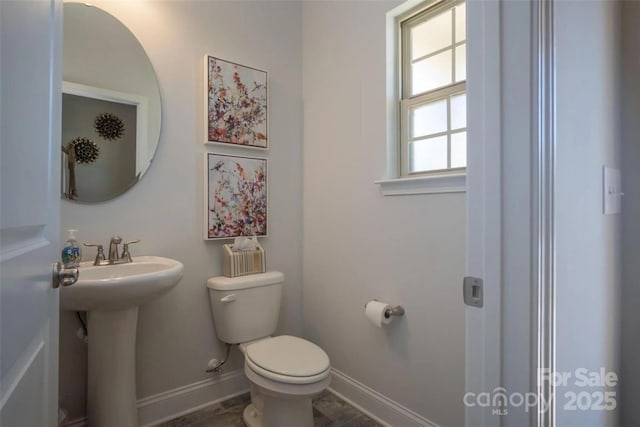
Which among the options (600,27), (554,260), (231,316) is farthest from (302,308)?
(600,27)

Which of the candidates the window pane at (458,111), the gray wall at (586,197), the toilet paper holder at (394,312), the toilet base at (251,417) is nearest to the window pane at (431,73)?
the window pane at (458,111)

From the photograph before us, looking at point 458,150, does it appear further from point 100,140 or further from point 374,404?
point 100,140

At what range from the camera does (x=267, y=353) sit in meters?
1.51

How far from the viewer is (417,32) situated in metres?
1.68

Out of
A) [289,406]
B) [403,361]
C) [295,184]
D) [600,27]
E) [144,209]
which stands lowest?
[289,406]

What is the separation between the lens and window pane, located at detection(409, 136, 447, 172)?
1.55 m

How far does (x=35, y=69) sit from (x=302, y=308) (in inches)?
76.3

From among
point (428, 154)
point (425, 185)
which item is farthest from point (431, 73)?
point (425, 185)

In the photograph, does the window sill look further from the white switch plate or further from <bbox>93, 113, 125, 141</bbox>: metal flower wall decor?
<bbox>93, 113, 125, 141</bbox>: metal flower wall decor

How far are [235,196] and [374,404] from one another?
1.36 meters

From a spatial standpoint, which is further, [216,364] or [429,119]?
[216,364]

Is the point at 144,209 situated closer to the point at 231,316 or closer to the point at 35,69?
the point at 231,316

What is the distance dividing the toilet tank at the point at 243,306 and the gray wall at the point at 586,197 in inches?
54.5

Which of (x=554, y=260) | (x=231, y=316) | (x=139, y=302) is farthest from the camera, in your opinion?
(x=231, y=316)
